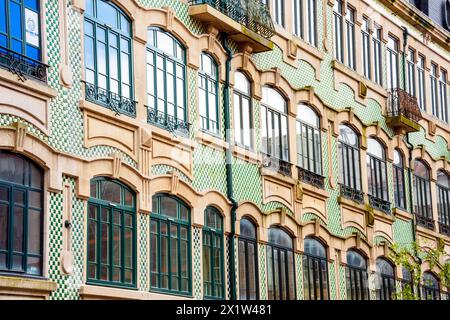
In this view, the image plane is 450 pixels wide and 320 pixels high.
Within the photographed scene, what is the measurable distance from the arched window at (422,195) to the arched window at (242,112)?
38.6ft

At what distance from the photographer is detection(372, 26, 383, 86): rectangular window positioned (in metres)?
39.6

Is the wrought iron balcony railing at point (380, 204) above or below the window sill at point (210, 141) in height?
above

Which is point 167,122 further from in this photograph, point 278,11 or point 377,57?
point 377,57

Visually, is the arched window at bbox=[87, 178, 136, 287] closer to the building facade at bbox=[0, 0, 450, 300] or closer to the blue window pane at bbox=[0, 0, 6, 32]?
the building facade at bbox=[0, 0, 450, 300]

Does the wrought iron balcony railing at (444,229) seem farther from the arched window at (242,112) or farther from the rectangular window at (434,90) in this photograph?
the arched window at (242,112)

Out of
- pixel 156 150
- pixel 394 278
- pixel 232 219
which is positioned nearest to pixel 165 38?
pixel 156 150

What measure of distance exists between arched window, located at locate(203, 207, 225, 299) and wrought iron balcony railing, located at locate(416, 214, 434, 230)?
44.9 ft

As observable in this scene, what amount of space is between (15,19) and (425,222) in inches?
882

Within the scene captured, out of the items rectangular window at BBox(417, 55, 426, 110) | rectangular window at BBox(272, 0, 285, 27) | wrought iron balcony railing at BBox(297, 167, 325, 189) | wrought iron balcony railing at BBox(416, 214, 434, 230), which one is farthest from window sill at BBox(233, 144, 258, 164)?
rectangular window at BBox(417, 55, 426, 110)

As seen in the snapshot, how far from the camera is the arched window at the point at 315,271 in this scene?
3266 cm

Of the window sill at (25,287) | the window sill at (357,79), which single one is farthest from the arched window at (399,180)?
the window sill at (25,287)

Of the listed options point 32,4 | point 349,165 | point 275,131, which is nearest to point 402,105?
point 349,165

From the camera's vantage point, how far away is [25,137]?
22.2m

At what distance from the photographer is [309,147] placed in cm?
3394
